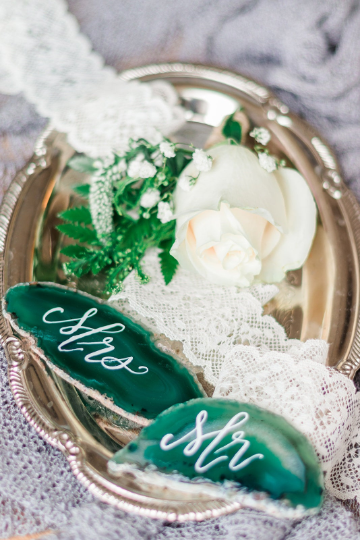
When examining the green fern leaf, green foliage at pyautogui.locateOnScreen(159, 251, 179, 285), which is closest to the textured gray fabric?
the green fern leaf

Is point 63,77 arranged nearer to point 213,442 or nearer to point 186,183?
point 186,183

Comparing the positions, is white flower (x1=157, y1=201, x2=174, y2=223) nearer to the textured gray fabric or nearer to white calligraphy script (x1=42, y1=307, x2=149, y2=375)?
white calligraphy script (x1=42, y1=307, x2=149, y2=375)

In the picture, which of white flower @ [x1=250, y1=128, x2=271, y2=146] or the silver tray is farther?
white flower @ [x1=250, y1=128, x2=271, y2=146]

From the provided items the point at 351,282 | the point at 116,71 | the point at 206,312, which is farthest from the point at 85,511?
the point at 116,71

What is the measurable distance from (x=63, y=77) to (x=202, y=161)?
347 mm

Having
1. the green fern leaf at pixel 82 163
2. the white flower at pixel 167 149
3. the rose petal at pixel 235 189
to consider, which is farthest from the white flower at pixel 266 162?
the green fern leaf at pixel 82 163

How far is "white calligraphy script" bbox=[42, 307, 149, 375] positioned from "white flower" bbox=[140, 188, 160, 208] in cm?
14

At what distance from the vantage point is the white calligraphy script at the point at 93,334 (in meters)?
0.44

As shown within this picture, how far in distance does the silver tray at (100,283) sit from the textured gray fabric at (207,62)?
0.07m

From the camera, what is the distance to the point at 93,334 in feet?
1.48

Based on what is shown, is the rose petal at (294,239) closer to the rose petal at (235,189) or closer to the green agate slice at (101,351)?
the rose petal at (235,189)

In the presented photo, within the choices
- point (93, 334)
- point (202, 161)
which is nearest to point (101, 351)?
point (93, 334)

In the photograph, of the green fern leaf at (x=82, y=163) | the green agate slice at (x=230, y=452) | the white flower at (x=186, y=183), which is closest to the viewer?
the green agate slice at (x=230, y=452)

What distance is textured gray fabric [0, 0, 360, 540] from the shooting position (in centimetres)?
45
